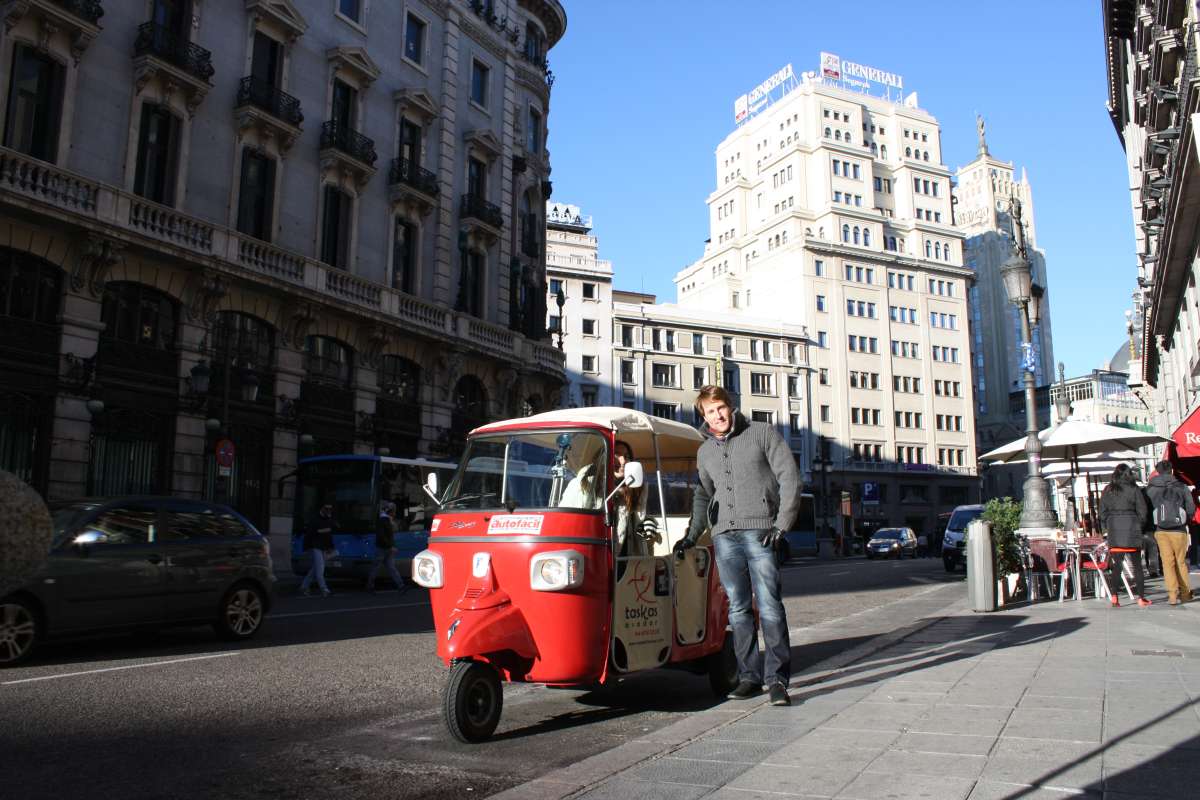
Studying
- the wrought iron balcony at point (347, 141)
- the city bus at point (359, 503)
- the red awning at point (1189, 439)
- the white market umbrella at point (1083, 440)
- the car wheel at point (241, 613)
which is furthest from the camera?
the wrought iron balcony at point (347, 141)

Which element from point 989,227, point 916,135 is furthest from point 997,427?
point 916,135

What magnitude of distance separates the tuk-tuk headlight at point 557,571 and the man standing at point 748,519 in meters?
1.05

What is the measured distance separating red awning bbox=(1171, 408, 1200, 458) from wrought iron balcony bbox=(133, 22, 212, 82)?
2532cm

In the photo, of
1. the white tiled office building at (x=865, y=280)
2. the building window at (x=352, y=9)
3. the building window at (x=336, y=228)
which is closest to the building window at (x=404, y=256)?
the building window at (x=336, y=228)

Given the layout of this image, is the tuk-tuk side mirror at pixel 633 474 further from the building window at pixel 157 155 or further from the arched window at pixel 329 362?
the arched window at pixel 329 362

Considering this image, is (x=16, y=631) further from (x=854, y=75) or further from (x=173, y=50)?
(x=854, y=75)

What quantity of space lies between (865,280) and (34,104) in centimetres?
6942

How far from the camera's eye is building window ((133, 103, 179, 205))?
23.0 metres

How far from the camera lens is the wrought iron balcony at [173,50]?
74.4 ft

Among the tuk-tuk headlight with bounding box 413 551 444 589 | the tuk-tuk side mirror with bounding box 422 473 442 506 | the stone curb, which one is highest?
the tuk-tuk side mirror with bounding box 422 473 442 506

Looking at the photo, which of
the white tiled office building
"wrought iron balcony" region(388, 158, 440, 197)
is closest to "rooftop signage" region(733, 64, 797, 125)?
the white tiled office building

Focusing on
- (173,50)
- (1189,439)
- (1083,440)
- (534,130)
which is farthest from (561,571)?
(534,130)

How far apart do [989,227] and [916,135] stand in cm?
5861

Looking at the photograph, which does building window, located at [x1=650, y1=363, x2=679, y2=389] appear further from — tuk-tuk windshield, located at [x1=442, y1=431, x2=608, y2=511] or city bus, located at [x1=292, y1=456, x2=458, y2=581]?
tuk-tuk windshield, located at [x1=442, y1=431, x2=608, y2=511]
